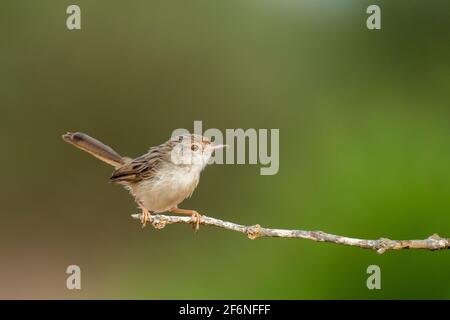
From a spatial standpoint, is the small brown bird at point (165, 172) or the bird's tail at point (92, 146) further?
the bird's tail at point (92, 146)

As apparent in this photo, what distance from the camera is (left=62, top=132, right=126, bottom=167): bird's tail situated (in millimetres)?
5336

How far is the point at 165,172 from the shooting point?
5008mm

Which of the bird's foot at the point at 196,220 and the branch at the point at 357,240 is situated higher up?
the bird's foot at the point at 196,220

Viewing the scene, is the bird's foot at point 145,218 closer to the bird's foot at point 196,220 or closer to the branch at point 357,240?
the bird's foot at point 196,220

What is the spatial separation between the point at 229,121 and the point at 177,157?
5.67 meters

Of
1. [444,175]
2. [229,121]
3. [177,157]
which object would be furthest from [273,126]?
[177,157]

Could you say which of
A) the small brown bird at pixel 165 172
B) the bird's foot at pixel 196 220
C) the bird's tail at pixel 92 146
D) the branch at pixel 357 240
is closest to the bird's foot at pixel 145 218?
the small brown bird at pixel 165 172

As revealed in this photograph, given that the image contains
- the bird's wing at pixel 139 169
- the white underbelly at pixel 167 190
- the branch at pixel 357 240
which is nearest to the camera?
the branch at pixel 357 240

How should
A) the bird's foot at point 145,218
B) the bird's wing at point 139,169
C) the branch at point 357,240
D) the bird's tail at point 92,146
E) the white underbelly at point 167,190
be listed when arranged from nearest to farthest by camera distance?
the branch at point 357,240, the bird's foot at point 145,218, the white underbelly at point 167,190, the bird's wing at point 139,169, the bird's tail at point 92,146

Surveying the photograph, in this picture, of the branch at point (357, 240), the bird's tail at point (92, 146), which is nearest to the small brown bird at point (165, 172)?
the bird's tail at point (92, 146)

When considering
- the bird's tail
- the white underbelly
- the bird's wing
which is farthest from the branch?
the bird's tail

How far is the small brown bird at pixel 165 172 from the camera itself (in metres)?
4.90

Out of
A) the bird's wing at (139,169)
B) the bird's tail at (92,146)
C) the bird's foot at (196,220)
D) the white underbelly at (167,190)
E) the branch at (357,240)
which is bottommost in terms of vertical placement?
the branch at (357,240)

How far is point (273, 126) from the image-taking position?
10.9m
